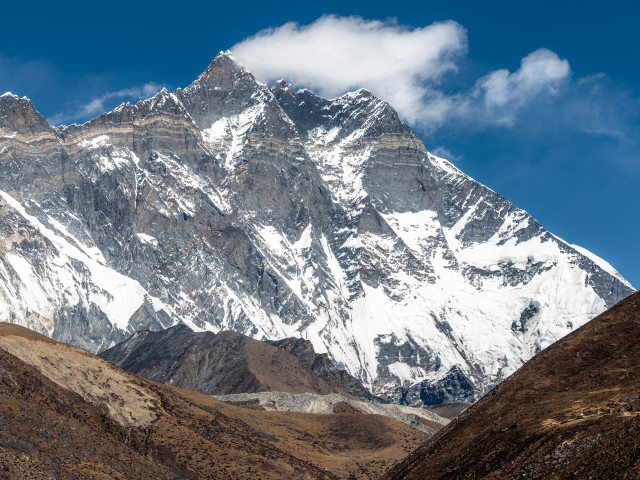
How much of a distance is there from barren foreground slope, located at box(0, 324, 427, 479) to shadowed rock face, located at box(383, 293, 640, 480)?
91.6 feet

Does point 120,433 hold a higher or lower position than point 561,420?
lower

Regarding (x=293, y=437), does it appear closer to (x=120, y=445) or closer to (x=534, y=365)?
(x=120, y=445)

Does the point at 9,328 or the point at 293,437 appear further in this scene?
the point at 293,437

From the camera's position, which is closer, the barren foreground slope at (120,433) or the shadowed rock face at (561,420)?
the shadowed rock face at (561,420)

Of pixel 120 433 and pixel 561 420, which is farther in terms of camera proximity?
pixel 120 433

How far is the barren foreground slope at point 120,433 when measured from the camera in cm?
7550

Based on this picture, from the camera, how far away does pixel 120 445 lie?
3568 inches

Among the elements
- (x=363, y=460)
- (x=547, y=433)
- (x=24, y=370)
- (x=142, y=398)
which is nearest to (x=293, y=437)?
(x=363, y=460)

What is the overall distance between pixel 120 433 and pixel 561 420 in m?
54.0

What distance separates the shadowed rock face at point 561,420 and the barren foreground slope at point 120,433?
27.9 meters

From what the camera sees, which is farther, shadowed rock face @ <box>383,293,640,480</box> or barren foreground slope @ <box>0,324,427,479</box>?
barren foreground slope @ <box>0,324,427,479</box>

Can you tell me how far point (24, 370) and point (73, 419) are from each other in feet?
26.8

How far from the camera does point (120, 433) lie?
96688 mm

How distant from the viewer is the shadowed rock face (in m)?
48.8
